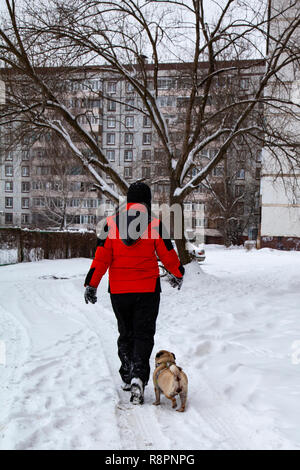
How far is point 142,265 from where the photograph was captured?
3.90 meters

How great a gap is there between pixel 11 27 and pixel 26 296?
19.5ft

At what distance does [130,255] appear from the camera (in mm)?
3904

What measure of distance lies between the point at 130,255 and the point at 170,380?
1.12 m

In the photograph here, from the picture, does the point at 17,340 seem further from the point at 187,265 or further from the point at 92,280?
the point at 187,265

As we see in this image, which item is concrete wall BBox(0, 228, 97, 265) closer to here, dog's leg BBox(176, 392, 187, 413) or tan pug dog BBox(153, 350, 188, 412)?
tan pug dog BBox(153, 350, 188, 412)

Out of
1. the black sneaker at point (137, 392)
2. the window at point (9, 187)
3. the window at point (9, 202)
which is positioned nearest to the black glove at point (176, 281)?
the black sneaker at point (137, 392)

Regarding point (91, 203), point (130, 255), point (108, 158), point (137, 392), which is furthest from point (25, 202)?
point (137, 392)

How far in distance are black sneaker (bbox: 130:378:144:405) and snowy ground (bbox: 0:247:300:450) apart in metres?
0.09

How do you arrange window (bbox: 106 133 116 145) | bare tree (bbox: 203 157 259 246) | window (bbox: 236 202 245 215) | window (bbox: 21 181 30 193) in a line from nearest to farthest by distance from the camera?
bare tree (bbox: 203 157 259 246)
window (bbox: 236 202 245 215)
window (bbox: 106 133 116 145)
window (bbox: 21 181 30 193)

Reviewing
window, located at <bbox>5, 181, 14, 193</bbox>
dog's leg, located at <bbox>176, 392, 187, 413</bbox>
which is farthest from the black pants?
window, located at <bbox>5, 181, 14, 193</bbox>

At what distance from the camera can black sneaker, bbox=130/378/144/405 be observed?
365 centimetres

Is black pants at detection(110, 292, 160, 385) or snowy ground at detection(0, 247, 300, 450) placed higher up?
black pants at detection(110, 292, 160, 385)

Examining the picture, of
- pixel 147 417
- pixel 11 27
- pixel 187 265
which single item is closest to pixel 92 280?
pixel 147 417

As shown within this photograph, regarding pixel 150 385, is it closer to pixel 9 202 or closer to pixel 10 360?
pixel 10 360
